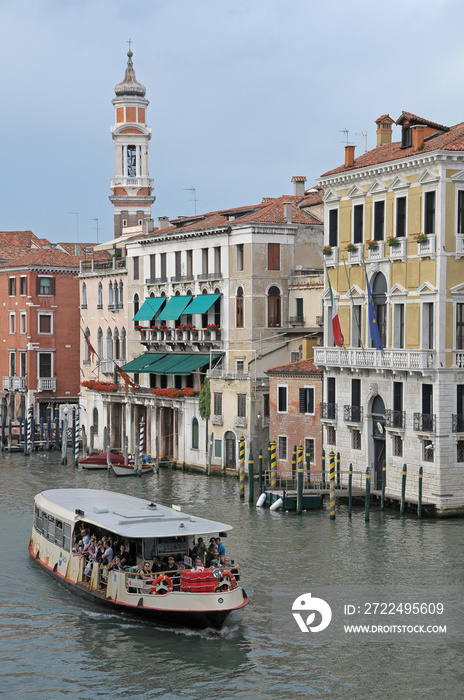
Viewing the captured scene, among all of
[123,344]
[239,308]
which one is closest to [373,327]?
[239,308]

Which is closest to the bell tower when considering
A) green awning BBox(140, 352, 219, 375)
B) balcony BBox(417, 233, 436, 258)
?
green awning BBox(140, 352, 219, 375)

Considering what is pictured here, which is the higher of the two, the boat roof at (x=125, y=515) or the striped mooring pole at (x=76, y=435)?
the boat roof at (x=125, y=515)

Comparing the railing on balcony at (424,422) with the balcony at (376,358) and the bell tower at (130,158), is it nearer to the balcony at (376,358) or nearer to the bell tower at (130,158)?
the balcony at (376,358)

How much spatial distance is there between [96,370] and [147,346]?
5454 millimetres

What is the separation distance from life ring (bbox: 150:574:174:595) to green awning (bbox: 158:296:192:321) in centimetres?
3034

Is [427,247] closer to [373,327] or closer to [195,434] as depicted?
[373,327]

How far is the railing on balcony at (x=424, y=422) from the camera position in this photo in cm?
3634

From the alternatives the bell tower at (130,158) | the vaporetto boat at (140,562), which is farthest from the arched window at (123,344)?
the vaporetto boat at (140,562)

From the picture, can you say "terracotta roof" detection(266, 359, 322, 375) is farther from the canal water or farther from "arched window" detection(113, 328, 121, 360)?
"arched window" detection(113, 328, 121, 360)

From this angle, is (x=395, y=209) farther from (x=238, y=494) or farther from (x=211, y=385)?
(x=211, y=385)

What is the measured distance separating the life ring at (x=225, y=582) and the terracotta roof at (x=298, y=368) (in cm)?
2031

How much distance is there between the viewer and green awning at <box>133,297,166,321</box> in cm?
5666

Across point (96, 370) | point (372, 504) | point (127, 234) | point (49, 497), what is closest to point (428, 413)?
point (372, 504)

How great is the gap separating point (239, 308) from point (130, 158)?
27.3 metres
